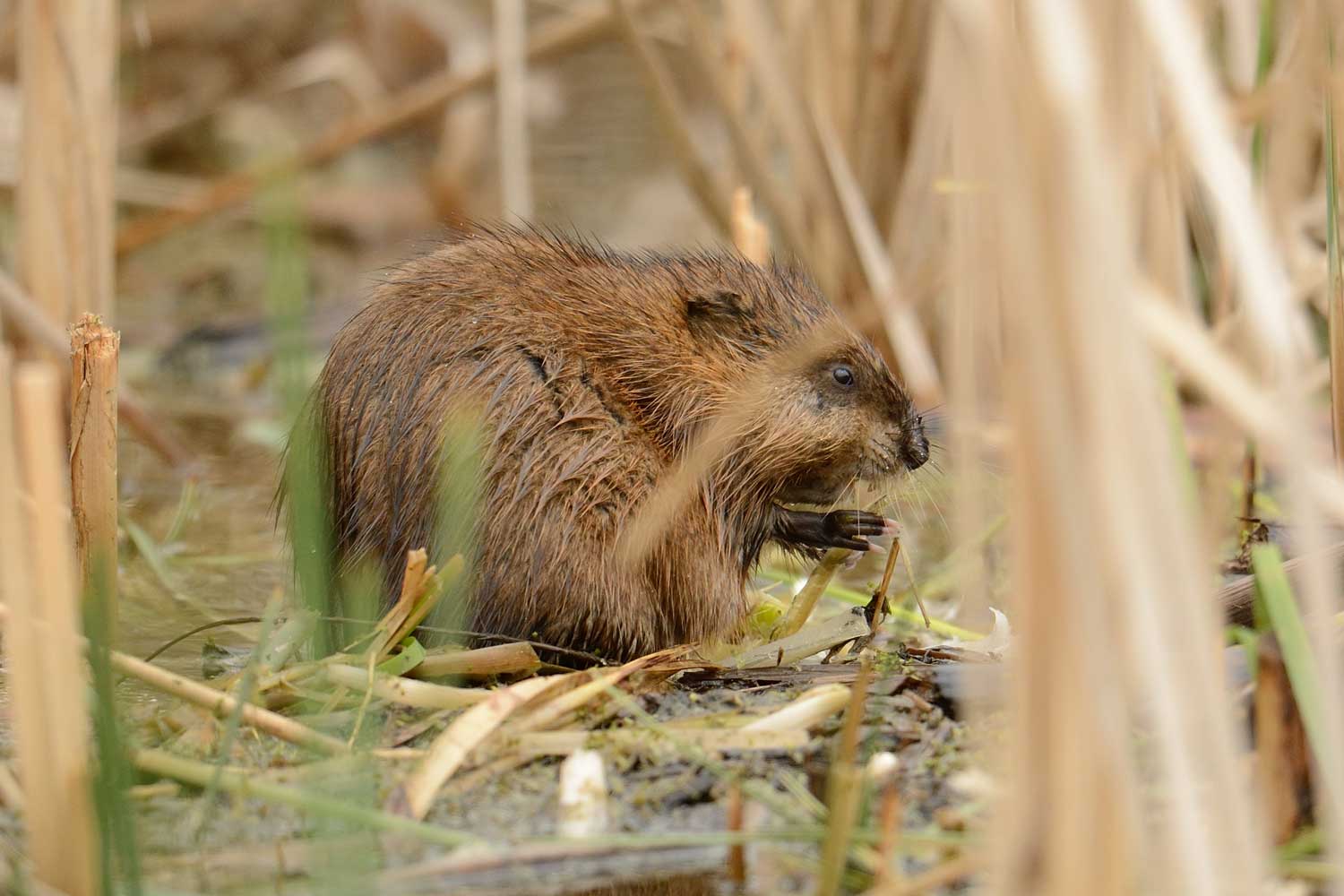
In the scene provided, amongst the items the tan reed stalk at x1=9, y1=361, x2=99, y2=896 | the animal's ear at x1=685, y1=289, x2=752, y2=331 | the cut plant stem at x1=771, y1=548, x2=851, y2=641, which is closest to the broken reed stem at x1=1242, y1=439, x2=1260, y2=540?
the cut plant stem at x1=771, y1=548, x2=851, y2=641

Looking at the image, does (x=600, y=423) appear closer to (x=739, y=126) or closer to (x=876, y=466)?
(x=876, y=466)

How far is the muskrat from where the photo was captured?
8.66 feet

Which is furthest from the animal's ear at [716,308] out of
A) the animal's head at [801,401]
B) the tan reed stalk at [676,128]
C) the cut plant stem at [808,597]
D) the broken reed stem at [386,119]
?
the broken reed stem at [386,119]

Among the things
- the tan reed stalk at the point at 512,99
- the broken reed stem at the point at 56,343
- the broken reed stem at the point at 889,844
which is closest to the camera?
the broken reed stem at the point at 889,844

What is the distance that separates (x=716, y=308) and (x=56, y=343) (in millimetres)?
1607

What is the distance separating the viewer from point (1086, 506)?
1.30 metres

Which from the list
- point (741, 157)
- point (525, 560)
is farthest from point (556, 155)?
point (525, 560)

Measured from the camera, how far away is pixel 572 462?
268cm

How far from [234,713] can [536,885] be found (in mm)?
414

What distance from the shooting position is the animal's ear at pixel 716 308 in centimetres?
309

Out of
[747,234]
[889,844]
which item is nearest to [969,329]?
[889,844]

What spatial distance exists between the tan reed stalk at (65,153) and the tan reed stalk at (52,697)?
7.96 ft

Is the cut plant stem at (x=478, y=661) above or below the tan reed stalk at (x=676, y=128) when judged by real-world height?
below

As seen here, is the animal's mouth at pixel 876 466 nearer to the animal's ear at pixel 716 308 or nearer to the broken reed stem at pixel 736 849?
the animal's ear at pixel 716 308
